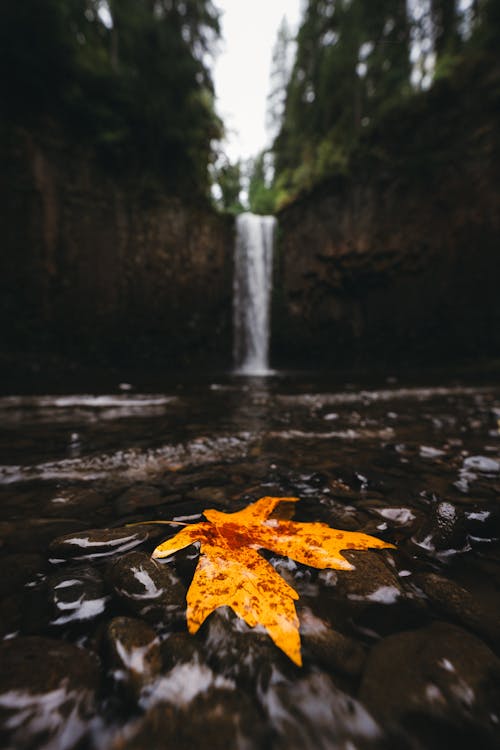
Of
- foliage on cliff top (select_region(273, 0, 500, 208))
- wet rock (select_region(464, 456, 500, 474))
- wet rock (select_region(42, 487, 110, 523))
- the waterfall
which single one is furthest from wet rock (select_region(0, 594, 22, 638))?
foliage on cliff top (select_region(273, 0, 500, 208))

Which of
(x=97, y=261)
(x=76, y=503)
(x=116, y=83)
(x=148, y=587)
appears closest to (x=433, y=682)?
(x=148, y=587)

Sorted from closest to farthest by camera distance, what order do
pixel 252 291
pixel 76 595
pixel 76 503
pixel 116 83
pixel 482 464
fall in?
pixel 76 595 < pixel 76 503 < pixel 482 464 < pixel 116 83 < pixel 252 291

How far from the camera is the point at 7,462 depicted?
5.41 ft

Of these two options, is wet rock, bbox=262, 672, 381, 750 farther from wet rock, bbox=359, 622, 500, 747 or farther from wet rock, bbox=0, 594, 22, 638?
wet rock, bbox=0, 594, 22, 638

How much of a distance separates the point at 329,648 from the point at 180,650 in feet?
0.90

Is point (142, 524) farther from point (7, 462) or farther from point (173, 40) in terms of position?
point (173, 40)

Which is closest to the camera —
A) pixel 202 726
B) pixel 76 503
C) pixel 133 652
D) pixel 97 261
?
pixel 202 726

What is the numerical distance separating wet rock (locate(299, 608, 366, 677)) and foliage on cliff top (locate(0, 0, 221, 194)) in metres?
9.41

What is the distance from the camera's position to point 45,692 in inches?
18.8

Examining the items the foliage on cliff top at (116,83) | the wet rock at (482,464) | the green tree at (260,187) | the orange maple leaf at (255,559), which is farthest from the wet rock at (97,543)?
the green tree at (260,187)

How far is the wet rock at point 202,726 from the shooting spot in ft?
1.38

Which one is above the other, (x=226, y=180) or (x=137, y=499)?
(x=226, y=180)

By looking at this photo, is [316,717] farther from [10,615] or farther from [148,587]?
[10,615]

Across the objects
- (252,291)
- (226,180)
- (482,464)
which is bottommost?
(482,464)
